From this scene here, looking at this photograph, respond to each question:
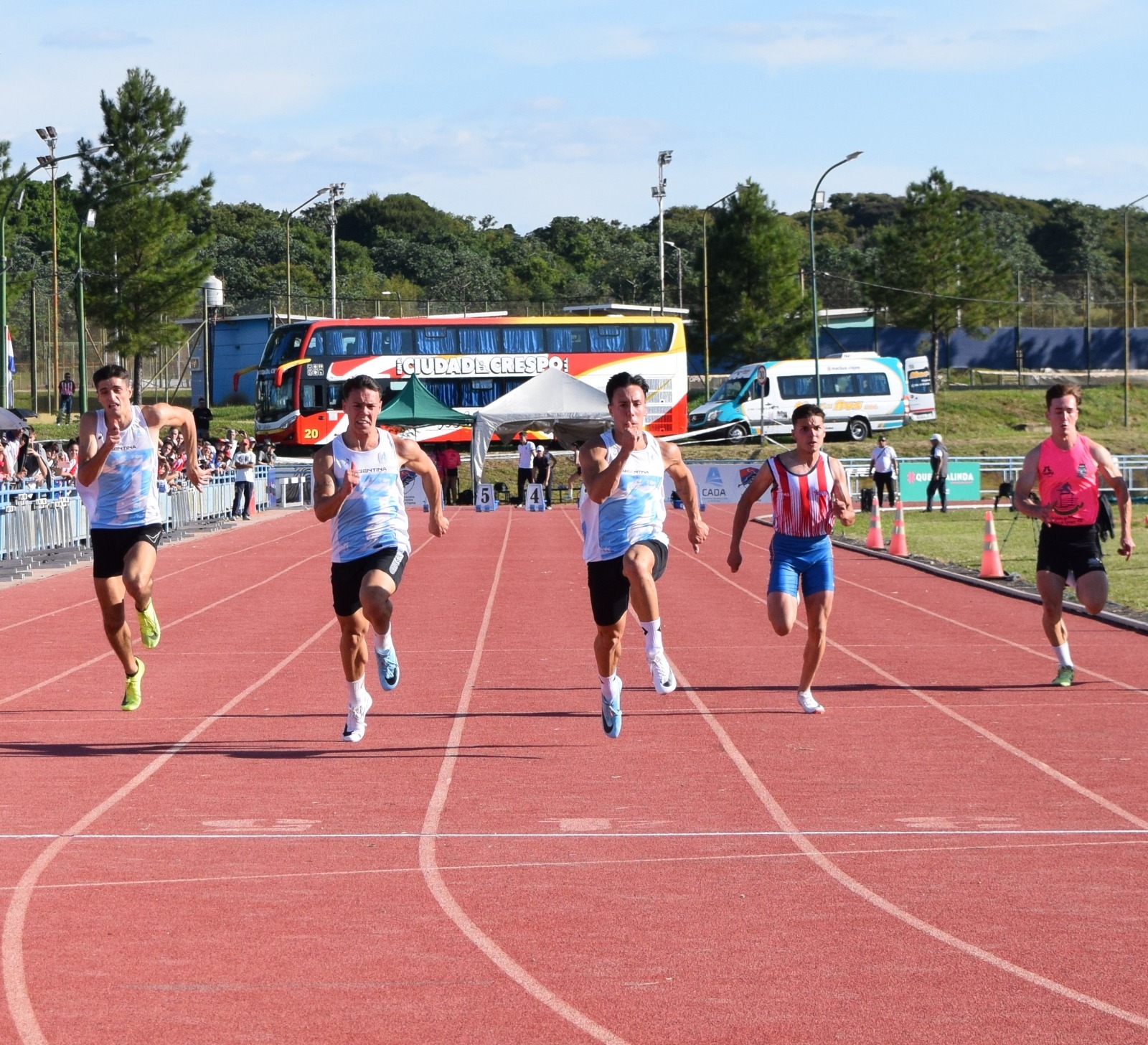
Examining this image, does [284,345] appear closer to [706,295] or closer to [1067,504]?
[706,295]

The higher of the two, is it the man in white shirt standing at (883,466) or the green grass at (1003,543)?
the man in white shirt standing at (883,466)

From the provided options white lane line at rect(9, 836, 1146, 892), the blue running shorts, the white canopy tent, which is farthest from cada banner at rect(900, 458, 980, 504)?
white lane line at rect(9, 836, 1146, 892)

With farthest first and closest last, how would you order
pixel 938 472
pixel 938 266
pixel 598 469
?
pixel 938 266, pixel 938 472, pixel 598 469

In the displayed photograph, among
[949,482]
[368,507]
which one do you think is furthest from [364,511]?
[949,482]

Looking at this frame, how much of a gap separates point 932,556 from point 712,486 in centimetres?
2079

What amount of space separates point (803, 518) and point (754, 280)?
6496 centimetres

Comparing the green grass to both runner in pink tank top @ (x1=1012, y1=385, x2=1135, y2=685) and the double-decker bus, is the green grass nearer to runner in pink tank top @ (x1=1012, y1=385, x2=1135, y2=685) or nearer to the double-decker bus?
runner in pink tank top @ (x1=1012, y1=385, x2=1135, y2=685)

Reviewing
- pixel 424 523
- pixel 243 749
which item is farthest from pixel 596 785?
pixel 424 523

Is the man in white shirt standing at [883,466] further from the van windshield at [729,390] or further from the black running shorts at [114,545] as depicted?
the black running shorts at [114,545]

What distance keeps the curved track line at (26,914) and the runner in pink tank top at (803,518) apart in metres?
3.32

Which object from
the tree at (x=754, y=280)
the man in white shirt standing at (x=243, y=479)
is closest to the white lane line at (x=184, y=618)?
the man in white shirt standing at (x=243, y=479)

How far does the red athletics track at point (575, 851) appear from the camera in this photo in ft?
15.5

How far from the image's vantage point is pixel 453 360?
5300 cm

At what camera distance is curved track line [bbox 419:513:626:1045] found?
4574mm
